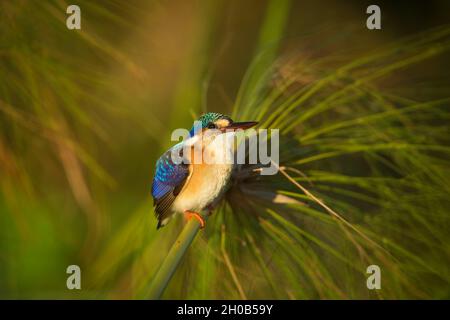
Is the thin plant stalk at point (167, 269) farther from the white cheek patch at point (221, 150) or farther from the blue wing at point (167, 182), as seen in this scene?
the blue wing at point (167, 182)

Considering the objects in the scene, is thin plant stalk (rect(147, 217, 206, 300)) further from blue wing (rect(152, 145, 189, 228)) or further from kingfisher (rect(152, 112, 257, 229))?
blue wing (rect(152, 145, 189, 228))

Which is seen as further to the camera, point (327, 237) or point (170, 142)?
point (170, 142)

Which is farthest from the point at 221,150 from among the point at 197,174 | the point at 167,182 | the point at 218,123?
the point at 167,182

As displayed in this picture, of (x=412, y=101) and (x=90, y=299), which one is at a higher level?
(x=412, y=101)

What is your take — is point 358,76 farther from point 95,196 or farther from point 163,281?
point 95,196

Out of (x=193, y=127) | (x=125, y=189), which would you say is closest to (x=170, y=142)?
(x=193, y=127)

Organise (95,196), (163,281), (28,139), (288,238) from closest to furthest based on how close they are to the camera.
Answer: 1. (163,281)
2. (288,238)
3. (28,139)
4. (95,196)
